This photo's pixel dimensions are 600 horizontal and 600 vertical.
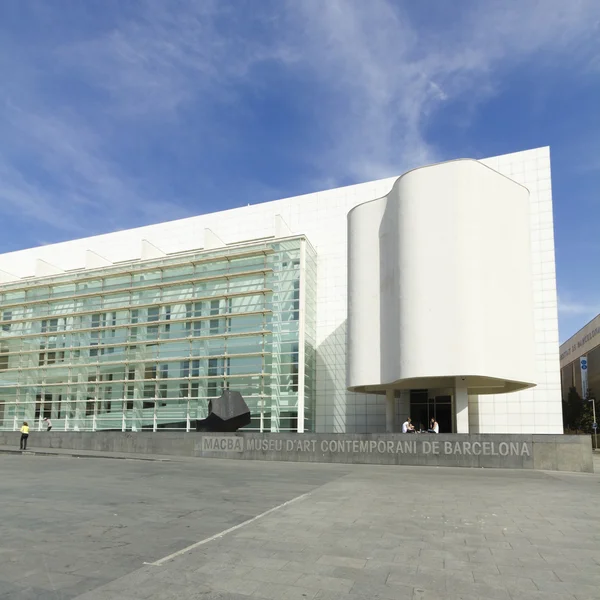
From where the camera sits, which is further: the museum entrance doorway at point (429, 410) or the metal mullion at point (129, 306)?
the metal mullion at point (129, 306)

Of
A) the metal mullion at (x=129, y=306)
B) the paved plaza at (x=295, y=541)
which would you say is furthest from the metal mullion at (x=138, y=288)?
the paved plaza at (x=295, y=541)

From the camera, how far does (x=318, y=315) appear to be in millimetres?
37438

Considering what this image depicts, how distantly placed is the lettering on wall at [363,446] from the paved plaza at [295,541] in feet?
20.5

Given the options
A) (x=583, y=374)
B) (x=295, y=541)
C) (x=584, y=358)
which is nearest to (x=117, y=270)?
(x=295, y=541)

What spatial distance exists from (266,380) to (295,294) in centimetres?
547

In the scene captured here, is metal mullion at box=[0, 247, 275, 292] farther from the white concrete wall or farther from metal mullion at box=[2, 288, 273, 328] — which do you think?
the white concrete wall

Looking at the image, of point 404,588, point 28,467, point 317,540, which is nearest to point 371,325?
point 28,467

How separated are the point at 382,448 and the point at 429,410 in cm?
1332

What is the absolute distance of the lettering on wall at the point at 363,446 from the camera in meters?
20.5

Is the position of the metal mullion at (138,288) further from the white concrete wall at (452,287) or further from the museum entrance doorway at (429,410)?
the museum entrance doorway at (429,410)

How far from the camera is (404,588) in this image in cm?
557

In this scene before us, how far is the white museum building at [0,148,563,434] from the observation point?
24703mm

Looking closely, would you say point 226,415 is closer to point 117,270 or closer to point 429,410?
point 429,410

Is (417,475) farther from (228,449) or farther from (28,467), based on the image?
(28,467)
